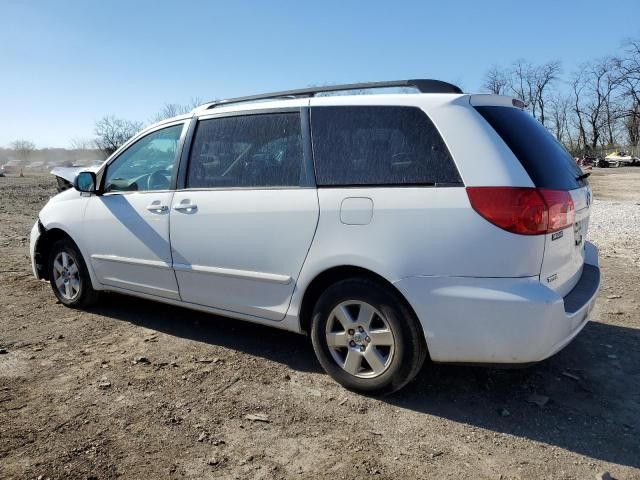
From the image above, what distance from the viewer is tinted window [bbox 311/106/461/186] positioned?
9.57ft

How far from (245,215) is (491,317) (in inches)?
67.9

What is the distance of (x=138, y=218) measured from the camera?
4.17m

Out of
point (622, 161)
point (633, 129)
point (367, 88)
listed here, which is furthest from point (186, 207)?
point (633, 129)

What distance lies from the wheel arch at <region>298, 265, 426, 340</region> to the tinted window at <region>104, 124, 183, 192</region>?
1.54 m

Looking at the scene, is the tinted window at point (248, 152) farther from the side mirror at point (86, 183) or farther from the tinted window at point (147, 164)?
the side mirror at point (86, 183)

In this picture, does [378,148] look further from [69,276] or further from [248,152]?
[69,276]

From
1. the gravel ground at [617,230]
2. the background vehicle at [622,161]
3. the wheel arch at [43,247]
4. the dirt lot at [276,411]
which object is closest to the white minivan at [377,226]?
the dirt lot at [276,411]

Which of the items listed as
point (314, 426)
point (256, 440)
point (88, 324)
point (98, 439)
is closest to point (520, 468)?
point (314, 426)

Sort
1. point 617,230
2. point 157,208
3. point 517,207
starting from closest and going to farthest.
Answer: point 517,207
point 157,208
point 617,230

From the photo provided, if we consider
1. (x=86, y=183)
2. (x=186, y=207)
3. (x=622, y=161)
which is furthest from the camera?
(x=622, y=161)

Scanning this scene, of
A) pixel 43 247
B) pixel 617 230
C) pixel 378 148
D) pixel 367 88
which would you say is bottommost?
pixel 617 230

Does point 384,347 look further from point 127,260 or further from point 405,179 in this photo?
point 127,260

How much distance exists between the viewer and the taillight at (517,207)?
8.70 ft

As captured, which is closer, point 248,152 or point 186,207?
point 248,152
